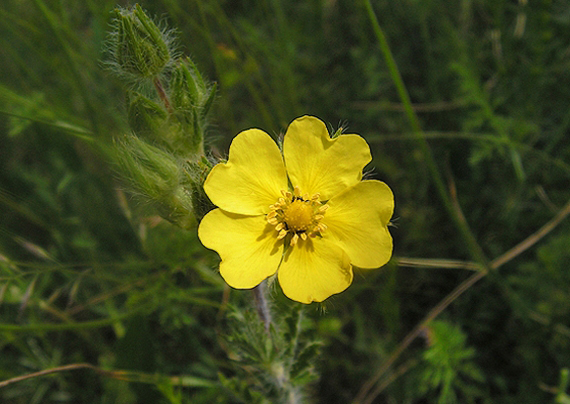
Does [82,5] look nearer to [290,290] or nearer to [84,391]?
[84,391]

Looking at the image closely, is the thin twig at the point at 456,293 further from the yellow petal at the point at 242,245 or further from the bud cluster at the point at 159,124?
the bud cluster at the point at 159,124

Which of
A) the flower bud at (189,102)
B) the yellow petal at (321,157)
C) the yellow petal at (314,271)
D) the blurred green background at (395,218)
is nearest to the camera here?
the yellow petal at (314,271)

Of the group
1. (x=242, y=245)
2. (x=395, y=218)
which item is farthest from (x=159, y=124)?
(x=395, y=218)

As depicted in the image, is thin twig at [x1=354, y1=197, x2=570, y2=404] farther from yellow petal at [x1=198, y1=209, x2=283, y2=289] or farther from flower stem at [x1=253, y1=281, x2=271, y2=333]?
yellow petal at [x1=198, y1=209, x2=283, y2=289]

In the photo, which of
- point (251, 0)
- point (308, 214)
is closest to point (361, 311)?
point (308, 214)

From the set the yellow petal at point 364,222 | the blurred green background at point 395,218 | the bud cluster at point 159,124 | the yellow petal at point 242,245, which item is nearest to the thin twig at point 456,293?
the blurred green background at point 395,218
